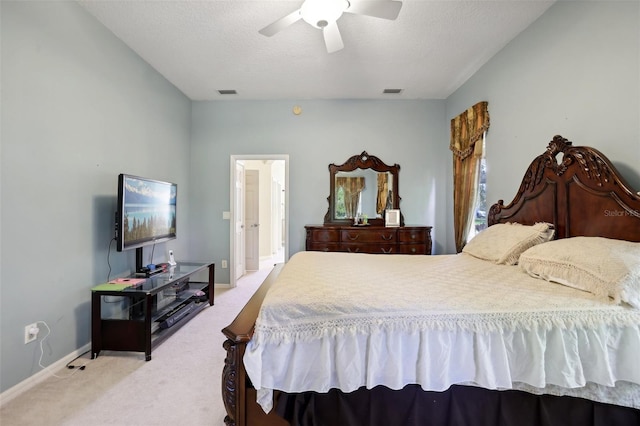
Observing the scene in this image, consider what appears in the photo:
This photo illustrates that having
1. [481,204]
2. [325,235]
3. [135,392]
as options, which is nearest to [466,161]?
[481,204]

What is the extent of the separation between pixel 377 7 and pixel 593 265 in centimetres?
195

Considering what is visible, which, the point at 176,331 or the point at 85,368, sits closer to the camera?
the point at 85,368

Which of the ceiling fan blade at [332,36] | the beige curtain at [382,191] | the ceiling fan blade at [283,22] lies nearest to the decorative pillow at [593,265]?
the ceiling fan blade at [332,36]

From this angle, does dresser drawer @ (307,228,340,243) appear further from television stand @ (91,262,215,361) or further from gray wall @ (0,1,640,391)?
gray wall @ (0,1,640,391)

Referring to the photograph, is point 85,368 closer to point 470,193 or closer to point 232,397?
point 232,397

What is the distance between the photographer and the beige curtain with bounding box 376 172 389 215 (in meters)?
4.15

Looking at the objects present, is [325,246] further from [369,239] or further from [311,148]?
[311,148]

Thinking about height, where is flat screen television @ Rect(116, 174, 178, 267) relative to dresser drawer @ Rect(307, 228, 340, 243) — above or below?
above

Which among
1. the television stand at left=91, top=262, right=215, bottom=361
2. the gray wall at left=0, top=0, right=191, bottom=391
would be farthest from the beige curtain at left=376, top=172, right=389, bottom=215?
the gray wall at left=0, top=0, right=191, bottom=391

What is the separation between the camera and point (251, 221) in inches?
218


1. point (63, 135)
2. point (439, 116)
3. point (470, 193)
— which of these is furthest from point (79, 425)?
point (439, 116)

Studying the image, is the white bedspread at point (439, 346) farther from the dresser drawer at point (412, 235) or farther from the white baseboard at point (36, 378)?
the dresser drawer at point (412, 235)

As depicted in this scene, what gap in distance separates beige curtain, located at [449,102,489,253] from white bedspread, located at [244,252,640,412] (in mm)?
2259

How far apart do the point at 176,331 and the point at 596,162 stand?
3526 mm
